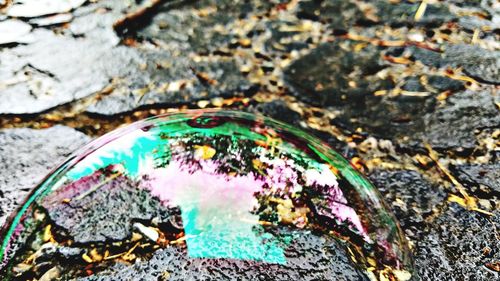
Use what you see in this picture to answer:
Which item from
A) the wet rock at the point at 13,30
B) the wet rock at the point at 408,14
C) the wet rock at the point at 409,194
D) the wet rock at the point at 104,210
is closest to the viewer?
the wet rock at the point at 104,210

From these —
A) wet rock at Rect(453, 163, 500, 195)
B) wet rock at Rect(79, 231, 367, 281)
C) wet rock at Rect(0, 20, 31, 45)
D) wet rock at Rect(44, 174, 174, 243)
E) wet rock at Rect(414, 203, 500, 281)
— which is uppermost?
wet rock at Rect(0, 20, 31, 45)

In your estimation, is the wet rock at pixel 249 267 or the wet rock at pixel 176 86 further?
the wet rock at pixel 176 86

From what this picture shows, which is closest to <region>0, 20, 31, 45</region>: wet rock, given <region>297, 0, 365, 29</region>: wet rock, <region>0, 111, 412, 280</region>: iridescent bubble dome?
<region>0, 111, 412, 280</region>: iridescent bubble dome

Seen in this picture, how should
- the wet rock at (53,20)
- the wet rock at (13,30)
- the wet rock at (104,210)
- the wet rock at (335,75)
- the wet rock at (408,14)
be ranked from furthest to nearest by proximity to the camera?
the wet rock at (408,14)
the wet rock at (53,20)
the wet rock at (13,30)
the wet rock at (335,75)
the wet rock at (104,210)

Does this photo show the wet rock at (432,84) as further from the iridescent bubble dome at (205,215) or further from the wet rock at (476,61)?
the iridescent bubble dome at (205,215)

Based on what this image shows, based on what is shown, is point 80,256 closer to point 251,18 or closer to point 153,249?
point 153,249

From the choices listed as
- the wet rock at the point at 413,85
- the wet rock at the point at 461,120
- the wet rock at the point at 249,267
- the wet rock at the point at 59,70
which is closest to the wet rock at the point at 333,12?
the wet rock at the point at 413,85

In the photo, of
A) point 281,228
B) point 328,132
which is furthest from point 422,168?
point 281,228

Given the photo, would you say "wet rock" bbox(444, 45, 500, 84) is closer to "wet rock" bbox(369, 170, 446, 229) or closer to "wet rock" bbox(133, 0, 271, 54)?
"wet rock" bbox(369, 170, 446, 229)
